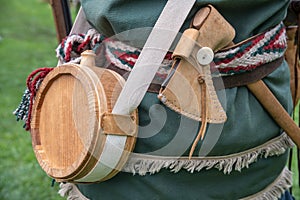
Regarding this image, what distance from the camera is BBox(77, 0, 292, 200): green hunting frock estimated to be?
1106mm

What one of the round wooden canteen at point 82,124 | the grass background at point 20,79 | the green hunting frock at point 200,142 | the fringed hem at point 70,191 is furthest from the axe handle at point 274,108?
the grass background at point 20,79

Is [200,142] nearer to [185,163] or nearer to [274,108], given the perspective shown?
[185,163]

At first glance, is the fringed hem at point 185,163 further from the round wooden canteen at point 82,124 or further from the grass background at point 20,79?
the grass background at point 20,79

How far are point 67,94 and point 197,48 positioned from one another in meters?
0.28

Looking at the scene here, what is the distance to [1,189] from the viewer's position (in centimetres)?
284

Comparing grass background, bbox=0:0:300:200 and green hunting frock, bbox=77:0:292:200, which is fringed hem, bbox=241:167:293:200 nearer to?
green hunting frock, bbox=77:0:292:200

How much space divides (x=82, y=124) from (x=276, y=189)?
0.51 metres

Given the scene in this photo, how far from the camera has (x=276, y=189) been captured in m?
1.29

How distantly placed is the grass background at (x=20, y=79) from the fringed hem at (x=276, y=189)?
5.21 ft

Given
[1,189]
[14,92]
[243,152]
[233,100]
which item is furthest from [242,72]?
[14,92]

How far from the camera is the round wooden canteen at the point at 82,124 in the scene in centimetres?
104

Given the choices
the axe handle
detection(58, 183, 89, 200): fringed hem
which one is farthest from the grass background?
the axe handle

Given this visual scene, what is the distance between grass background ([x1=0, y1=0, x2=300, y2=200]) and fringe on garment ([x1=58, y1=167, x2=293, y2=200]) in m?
→ 1.57

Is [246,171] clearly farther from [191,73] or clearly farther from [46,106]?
[46,106]
